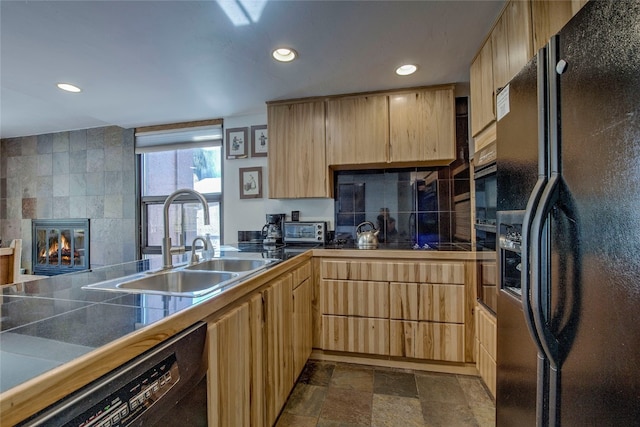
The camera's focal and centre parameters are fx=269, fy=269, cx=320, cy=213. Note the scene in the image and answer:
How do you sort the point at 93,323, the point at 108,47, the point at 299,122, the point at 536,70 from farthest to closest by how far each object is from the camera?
the point at 299,122
the point at 108,47
the point at 536,70
the point at 93,323

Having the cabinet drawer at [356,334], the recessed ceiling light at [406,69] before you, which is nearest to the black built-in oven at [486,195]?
the recessed ceiling light at [406,69]

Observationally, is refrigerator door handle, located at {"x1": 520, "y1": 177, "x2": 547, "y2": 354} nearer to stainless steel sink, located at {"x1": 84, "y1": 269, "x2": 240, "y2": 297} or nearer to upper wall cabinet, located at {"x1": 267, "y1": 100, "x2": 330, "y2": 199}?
stainless steel sink, located at {"x1": 84, "y1": 269, "x2": 240, "y2": 297}

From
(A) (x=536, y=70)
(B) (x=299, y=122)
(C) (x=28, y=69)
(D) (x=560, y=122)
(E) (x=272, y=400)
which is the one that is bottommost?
(E) (x=272, y=400)

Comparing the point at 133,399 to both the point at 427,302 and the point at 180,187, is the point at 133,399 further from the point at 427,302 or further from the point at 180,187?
the point at 180,187

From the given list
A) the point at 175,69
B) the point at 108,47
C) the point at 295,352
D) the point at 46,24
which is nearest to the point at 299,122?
the point at 175,69

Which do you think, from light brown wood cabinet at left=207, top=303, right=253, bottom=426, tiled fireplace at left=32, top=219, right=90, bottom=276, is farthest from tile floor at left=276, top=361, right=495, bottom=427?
tiled fireplace at left=32, top=219, right=90, bottom=276

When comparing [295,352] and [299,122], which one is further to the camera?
[299,122]

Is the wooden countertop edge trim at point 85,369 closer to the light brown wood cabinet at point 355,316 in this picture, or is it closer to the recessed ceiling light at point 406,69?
the light brown wood cabinet at point 355,316

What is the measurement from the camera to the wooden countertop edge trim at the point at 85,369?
380 mm

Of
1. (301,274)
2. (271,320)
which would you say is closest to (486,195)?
(301,274)

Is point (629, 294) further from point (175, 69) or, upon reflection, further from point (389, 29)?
point (175, 69)

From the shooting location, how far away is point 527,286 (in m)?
0.70

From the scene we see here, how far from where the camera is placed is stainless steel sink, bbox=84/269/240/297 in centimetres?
103

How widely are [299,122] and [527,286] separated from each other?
6.98 ft
